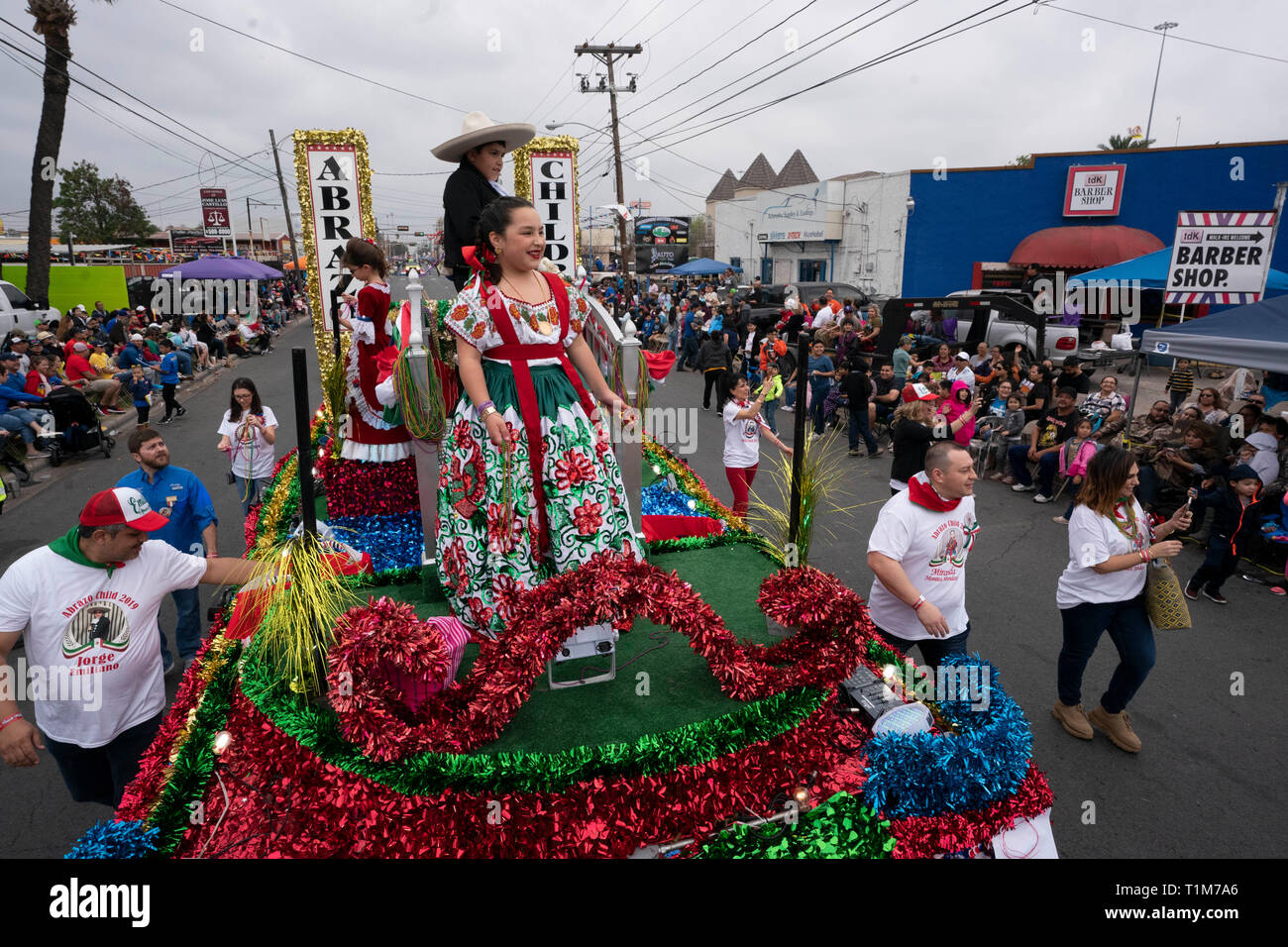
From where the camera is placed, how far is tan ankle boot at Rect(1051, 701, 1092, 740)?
177 inches

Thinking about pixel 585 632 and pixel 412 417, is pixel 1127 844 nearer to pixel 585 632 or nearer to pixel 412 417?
pixel 585 632

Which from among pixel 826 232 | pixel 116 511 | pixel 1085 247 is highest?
pixel 826 232

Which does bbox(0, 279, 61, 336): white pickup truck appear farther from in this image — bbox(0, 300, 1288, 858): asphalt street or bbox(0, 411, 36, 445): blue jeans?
bbox(0, 300, 1288, 858): asphalt street

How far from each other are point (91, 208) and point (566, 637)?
2276 inches

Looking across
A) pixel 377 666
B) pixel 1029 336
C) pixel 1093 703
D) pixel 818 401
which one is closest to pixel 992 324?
pixel 1029 336

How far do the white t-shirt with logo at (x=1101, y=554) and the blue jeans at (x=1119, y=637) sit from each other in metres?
0.07

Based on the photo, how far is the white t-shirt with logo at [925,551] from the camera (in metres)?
3.65

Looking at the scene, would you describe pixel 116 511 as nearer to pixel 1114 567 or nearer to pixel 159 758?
pixel 159 758

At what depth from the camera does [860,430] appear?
1146cm

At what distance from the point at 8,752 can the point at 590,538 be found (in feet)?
7.94

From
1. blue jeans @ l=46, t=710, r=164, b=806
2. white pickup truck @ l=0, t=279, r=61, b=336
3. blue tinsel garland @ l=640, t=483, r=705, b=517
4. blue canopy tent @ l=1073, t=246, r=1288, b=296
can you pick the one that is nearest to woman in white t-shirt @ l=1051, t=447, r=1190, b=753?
blue tinsel garland @ l=640, t=483, r=705, b=517

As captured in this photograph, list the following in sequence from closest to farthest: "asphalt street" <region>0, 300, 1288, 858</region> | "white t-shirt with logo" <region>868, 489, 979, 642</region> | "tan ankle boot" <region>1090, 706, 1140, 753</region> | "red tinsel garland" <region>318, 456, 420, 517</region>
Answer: "white t-shirt with logo" <region>868, 489, 979, 642</region> → "asphalt street" <region>0, 300, 1288, 858</region> → "tan ankle boot" <region>1090, 706, 1140, 753</region> → "red tinsel garland" <region>318, 456, 420, 517</region>

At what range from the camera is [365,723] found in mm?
2443

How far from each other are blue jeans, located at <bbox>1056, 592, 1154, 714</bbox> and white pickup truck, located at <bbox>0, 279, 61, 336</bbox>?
20730 millimetres
